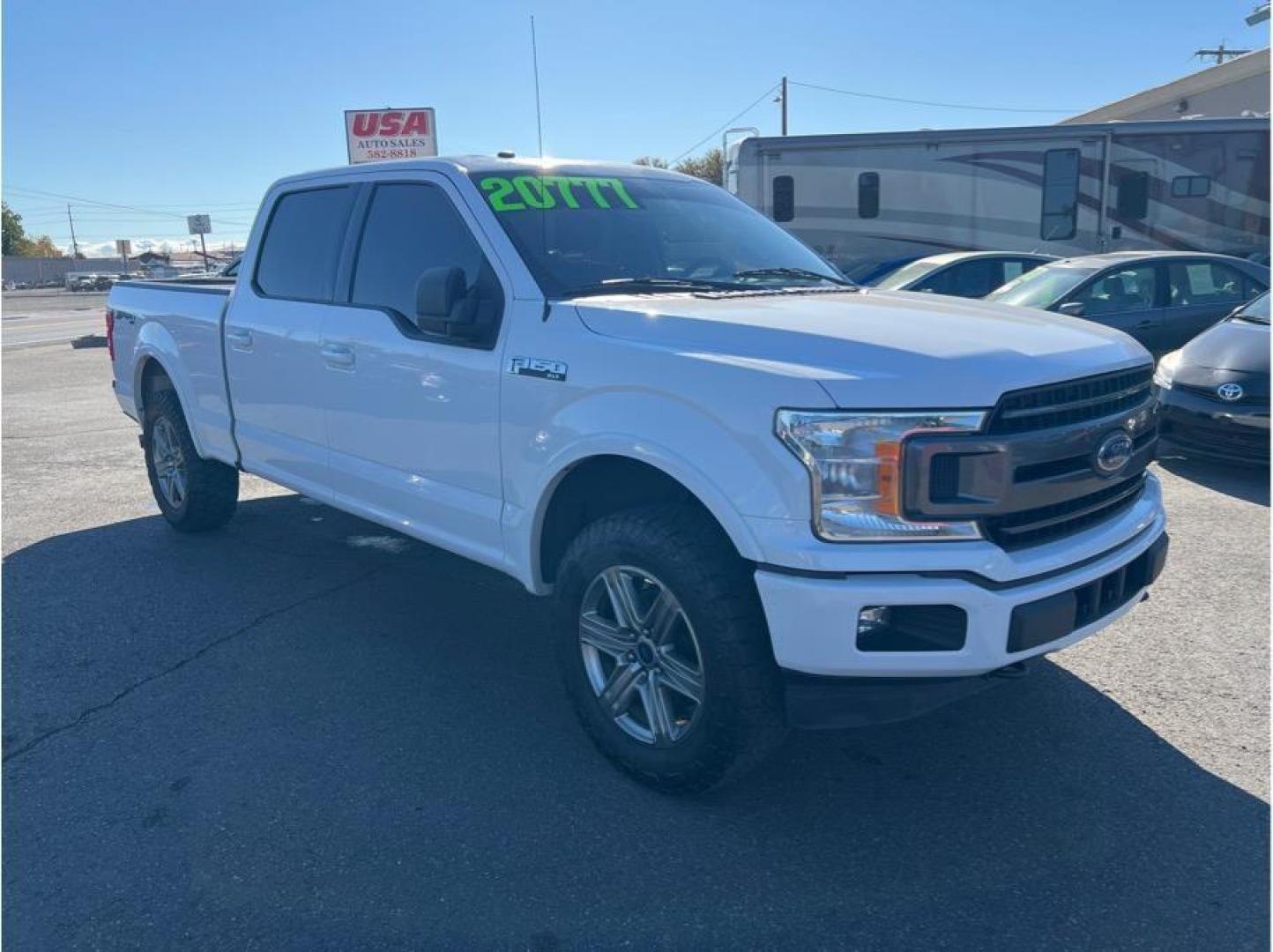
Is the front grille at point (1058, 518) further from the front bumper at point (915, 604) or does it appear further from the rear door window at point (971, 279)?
the rear door window at point (971, 279)

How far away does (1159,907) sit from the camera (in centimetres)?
272

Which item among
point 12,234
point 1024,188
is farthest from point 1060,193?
point 12,234

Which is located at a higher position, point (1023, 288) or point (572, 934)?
point (1023, 288)

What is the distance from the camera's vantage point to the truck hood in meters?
2.77

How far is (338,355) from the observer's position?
4.50 m

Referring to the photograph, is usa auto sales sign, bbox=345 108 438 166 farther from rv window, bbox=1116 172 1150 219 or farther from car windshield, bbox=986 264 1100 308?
car windshield, bbox=986 264 1100 308

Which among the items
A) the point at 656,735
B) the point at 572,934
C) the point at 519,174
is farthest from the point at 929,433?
the point at 519,174

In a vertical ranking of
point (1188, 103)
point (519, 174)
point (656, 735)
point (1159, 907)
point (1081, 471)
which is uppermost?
point (1188, 103)

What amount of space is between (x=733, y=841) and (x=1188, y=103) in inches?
1154

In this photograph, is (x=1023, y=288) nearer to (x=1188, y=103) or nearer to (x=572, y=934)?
(x=572, y=934)

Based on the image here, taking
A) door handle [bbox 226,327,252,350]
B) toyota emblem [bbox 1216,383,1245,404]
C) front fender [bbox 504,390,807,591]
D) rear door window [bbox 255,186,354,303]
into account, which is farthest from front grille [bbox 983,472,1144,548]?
toyota emblem [bbox 1216,383,1245,404]

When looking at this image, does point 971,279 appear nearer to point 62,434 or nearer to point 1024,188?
point 1024,188

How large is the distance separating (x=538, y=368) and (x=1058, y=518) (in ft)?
5.63

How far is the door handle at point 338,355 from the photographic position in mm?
4430
